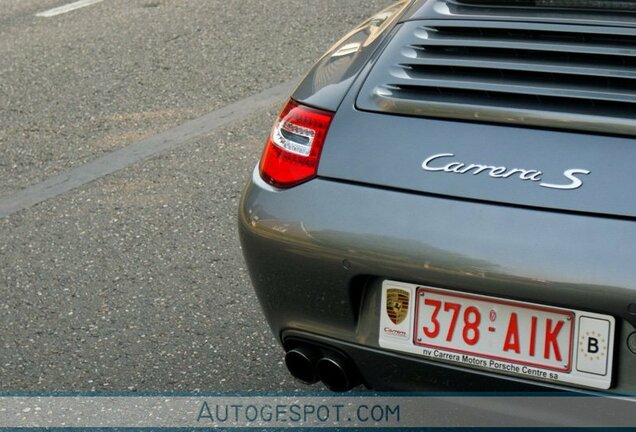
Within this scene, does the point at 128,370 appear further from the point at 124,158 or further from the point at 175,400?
the point at 124,158

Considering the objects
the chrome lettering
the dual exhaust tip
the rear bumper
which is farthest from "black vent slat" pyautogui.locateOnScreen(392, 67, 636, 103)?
the dual exhaust tip

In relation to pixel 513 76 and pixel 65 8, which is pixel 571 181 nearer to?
pixel 513 76

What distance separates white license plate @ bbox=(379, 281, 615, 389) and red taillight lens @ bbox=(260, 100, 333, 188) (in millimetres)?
424

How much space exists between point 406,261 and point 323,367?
1.53 ft

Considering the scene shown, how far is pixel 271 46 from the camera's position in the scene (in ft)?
25.1

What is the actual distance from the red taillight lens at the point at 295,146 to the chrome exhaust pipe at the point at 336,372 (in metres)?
0.48

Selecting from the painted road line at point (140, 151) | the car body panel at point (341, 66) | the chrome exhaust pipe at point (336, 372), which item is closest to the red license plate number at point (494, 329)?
the chrome exhaust pipe at point (336, 372)

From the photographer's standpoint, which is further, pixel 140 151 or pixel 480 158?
pixel 140 151

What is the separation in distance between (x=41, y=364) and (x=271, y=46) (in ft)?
13.4

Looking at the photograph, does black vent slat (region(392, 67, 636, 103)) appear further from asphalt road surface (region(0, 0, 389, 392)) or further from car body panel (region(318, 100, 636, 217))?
asphalt road surface (region(0, 0, 389, 392))

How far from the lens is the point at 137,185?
5.51m

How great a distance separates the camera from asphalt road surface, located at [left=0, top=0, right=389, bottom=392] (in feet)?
13.2

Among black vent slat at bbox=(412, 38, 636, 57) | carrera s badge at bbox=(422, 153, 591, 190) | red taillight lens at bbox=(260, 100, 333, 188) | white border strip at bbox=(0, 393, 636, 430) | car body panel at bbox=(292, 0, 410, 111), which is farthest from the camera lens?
Answer: white border strip at bbox=(0, 393, 636, 430)

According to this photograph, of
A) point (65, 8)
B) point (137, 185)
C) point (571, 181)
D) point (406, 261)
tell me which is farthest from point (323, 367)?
point (65, 8)
